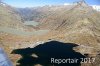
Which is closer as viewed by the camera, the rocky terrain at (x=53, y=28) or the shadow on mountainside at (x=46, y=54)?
the shadow on mountainside at (x=46, y=54)

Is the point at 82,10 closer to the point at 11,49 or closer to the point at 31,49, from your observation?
the point at 31,49

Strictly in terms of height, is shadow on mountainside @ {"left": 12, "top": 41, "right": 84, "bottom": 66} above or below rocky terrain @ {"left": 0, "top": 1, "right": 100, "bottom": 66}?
below

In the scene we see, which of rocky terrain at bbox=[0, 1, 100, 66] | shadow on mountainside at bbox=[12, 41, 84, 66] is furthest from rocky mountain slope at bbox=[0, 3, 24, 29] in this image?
shadow on mountainside at bbox=[12, 41, 84, 66]

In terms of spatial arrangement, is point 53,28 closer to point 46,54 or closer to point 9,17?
point 46,54

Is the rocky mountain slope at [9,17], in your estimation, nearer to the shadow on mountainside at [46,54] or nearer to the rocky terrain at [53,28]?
the rocky terrain at [53,28]

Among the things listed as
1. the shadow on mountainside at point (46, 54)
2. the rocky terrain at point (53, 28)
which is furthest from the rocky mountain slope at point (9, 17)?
the shadow on mountainside at point (46, 54)

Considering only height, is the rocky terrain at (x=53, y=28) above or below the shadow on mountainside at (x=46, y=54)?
above

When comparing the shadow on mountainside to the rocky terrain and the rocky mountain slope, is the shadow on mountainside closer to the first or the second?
the rocky terrain
